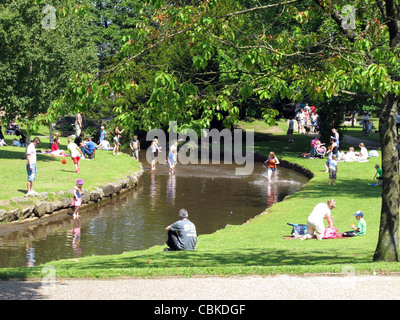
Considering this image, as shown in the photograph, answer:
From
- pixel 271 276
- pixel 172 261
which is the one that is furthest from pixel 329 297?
pixel 172 261

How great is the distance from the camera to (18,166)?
31250 mm

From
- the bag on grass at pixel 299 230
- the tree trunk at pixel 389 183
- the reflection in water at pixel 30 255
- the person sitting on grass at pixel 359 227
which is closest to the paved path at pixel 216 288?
the tree trunk at pixel 389 183

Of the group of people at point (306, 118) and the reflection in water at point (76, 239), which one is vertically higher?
the group of people at point (306, 118)

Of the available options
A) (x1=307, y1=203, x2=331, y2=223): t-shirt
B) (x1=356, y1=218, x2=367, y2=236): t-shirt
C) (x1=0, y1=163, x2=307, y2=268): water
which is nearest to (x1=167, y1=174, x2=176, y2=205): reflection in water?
(x1=0, y1=163, x2=307, y2=268): water

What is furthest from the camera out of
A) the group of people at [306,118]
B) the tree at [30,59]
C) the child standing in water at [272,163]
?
the group of people at [306,118]

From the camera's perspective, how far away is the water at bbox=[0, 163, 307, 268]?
18.8m

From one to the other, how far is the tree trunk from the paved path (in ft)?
5.45

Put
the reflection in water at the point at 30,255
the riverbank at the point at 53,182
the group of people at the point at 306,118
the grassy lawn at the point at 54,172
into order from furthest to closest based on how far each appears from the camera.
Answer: the group of people at the point at 306,118 → the grassy lawn at the point at 54,172 → the riverbank at the point at 53,182 → the reflection in water at the point at 30,255

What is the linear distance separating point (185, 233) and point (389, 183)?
5710 mm

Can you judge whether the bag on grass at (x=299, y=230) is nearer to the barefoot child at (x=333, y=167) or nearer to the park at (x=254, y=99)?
the park at (x=254, y=99)

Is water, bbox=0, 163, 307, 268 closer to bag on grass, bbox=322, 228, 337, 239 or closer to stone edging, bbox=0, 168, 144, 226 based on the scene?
stone edging, bbox=0, 168, 144, 226

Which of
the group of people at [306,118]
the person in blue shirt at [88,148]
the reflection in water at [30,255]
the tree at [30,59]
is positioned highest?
the tree at [30,59]

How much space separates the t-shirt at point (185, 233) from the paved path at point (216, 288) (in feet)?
14.2
